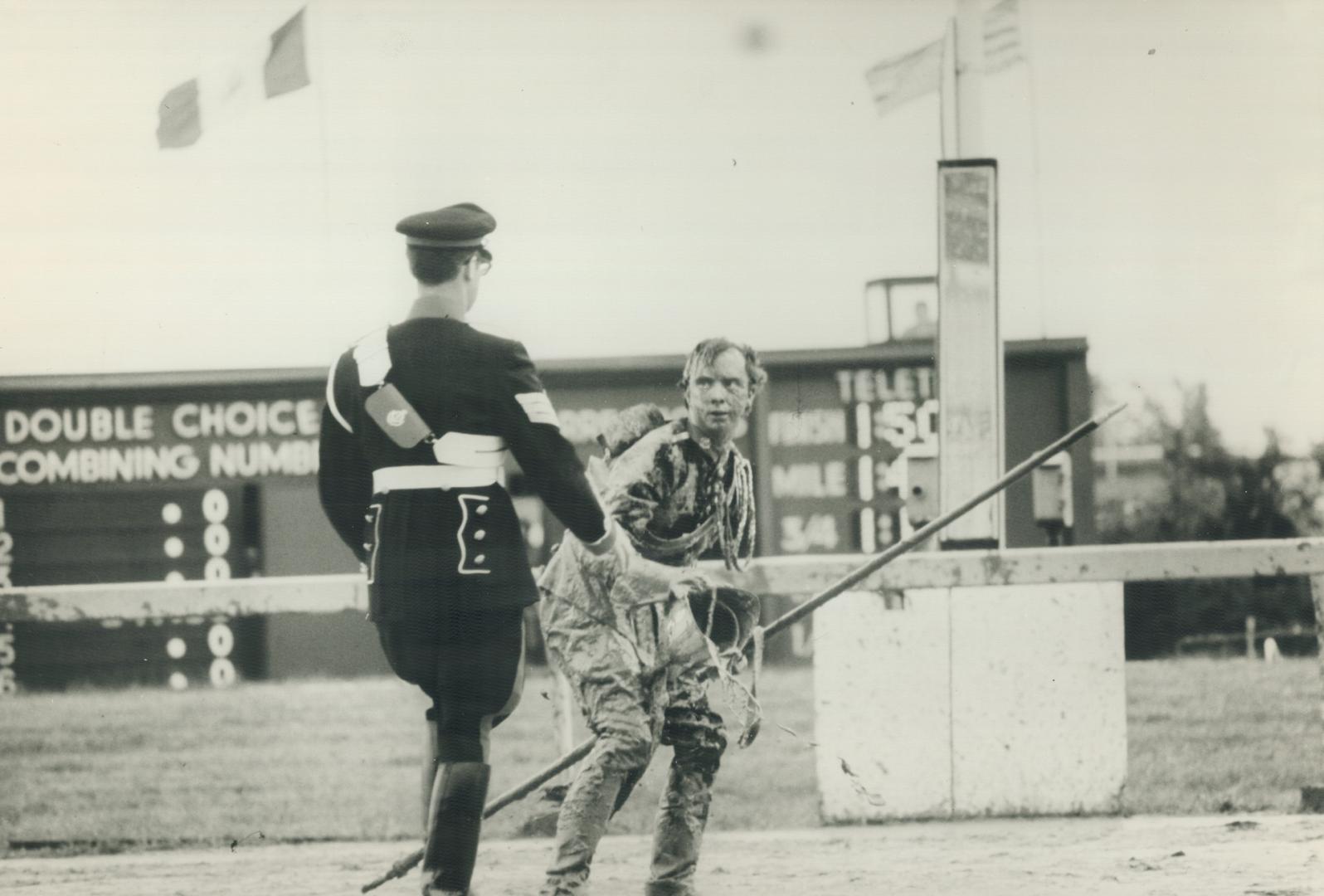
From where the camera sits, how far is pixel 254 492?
12.6 metres

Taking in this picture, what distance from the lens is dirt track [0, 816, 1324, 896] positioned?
5.79 m

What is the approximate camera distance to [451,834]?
4.84 metres

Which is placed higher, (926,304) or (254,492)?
(926,304)

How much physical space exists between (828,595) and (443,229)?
6.18ft

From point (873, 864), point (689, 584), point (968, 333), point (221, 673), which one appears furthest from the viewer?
point (221, 673)

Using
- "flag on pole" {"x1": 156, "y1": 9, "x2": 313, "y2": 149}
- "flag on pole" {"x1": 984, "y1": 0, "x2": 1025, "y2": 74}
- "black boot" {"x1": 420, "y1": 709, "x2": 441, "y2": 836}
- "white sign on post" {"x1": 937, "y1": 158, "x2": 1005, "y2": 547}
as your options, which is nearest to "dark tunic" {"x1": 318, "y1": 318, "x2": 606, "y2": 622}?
"black boot" {"x1": 420, "y1": 709, "x2": 441, "y2": 836}

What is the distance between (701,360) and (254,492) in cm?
751

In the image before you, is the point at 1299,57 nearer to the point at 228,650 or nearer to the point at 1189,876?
the point at 1189,876

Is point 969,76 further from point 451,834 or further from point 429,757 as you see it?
point 451,834

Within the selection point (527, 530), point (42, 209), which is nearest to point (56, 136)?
point (42, 209)

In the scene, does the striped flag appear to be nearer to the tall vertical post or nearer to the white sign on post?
the tall vertical post

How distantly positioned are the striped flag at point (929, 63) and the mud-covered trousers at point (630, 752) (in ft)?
9.30

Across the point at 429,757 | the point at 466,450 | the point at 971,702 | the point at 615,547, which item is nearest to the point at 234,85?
the point at 466,450

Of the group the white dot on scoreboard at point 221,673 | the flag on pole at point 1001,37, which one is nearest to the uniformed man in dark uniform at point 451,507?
the flag on pole at point 1001,37
